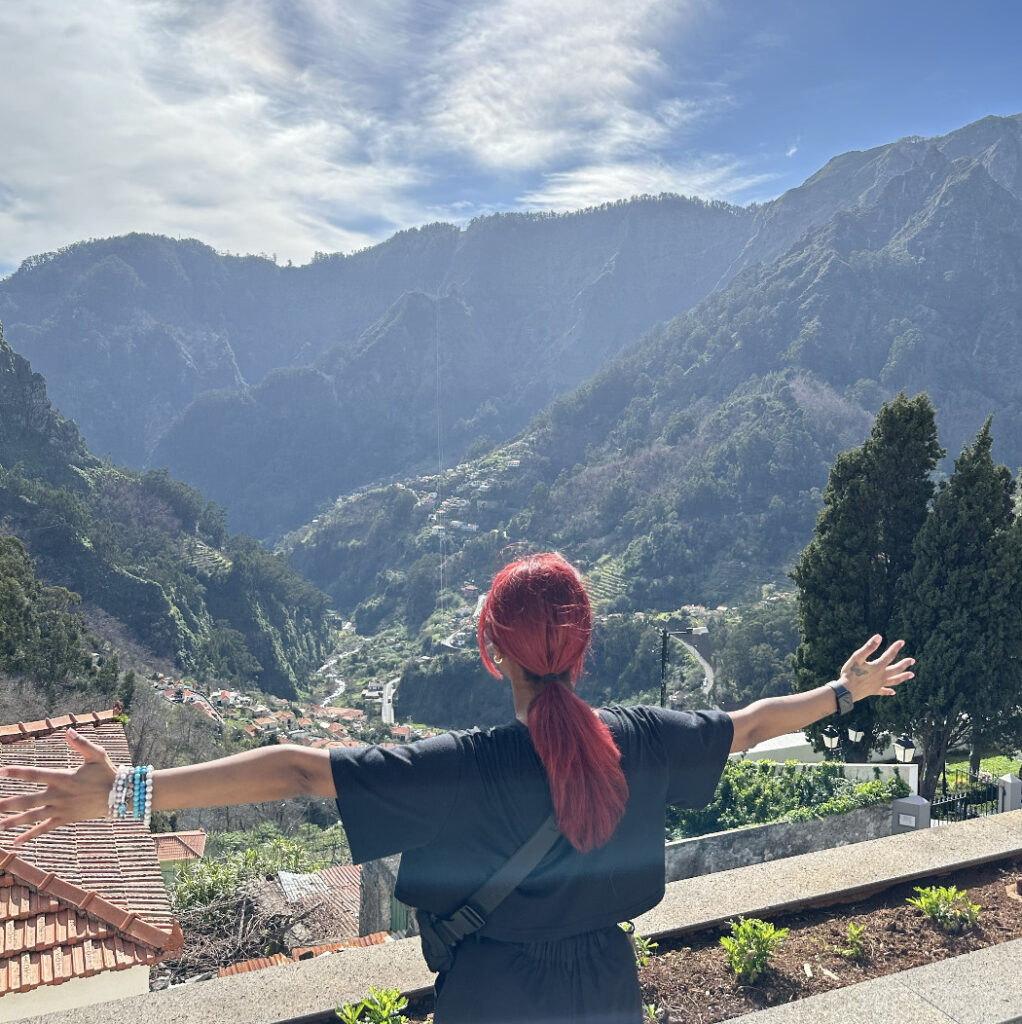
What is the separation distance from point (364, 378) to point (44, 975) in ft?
528

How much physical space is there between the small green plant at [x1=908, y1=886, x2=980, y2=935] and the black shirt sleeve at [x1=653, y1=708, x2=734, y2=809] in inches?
83.3

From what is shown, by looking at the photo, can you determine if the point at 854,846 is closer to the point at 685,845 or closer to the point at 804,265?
the point at 685,845

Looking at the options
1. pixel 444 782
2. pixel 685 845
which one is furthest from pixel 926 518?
pixel 444 782

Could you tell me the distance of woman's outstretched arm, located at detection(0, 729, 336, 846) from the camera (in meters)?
1.29

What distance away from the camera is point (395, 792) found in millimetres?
1329

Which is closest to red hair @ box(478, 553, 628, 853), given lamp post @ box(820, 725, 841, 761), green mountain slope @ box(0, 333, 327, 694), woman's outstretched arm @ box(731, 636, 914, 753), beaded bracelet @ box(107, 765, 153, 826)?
woman's outstretched arm @ box(731, 636, 914, 753)

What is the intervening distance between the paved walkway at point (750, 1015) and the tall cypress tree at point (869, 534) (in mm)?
9450

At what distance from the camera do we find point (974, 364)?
97.4 meters

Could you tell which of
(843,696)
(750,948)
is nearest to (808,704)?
(843,696)

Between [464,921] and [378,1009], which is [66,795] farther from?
[378,1009]

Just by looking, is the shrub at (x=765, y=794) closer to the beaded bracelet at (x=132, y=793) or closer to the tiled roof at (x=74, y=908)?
the tiled roof at (x=74, y=908)

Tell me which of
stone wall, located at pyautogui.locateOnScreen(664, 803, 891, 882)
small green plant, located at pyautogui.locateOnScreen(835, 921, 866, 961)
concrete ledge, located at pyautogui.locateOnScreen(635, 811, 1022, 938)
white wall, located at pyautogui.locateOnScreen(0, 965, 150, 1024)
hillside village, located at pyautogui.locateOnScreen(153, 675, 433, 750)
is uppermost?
concrete ledge, located at pyautogui.locateOnScreen(635, 811, 1022, 938)

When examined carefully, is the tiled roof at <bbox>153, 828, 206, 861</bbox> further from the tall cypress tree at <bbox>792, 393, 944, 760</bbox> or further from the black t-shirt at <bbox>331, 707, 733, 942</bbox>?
the black t-shirt at <bbox>331, 707, 733, 942</bbox>

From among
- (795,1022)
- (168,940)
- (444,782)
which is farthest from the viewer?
(168,940)
